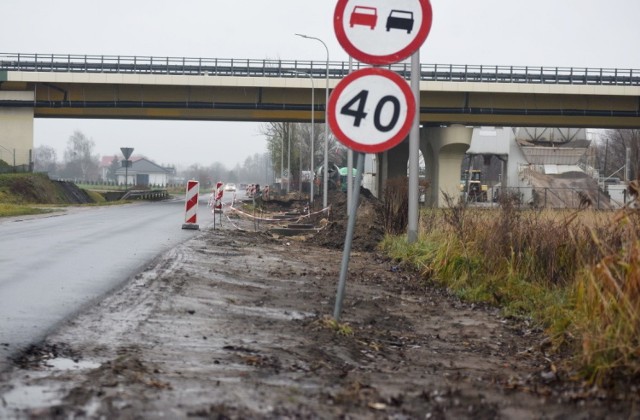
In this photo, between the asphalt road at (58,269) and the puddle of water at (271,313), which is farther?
the puddle of water at (271,313)

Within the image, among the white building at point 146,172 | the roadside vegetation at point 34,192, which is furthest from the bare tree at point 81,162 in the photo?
the roadside vegetation at point 34,192

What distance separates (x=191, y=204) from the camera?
75.2ft

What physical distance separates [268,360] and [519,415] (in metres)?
2.07

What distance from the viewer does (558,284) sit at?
1010cm

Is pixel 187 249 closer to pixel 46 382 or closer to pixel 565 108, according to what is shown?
pixel 46 382

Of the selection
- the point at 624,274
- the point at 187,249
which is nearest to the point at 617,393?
the point at 624,274

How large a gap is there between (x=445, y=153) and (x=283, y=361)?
46841mm

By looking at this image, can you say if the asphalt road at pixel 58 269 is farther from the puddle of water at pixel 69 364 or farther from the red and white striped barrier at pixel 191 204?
the red and white striped barrier at pixel 191 204

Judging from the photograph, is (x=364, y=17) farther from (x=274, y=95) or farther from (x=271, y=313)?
(x=274, y=95)

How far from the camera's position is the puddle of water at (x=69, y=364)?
565cm

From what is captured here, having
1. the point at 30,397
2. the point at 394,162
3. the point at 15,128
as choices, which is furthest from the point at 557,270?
the point at 15,128

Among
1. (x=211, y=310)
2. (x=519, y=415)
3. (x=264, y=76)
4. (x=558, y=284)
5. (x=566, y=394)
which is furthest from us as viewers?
(x=264, y=76)

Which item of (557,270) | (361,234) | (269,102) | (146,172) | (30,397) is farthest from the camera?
(146,172)

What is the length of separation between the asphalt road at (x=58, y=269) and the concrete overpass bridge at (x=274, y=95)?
29.2m
